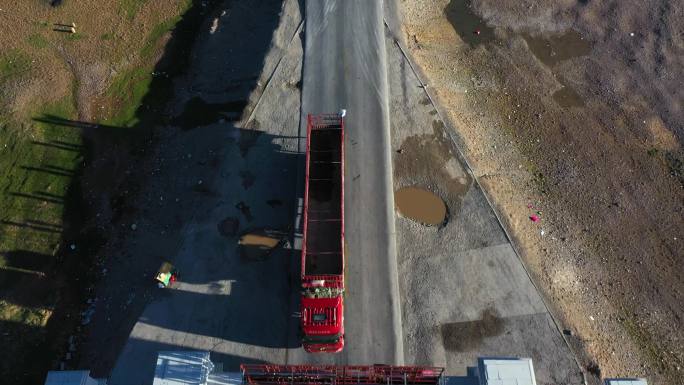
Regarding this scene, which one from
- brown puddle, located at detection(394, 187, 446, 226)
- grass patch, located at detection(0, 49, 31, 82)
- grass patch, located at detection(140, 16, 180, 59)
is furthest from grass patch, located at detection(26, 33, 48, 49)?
brown puddle, located at detection(394, 187, 446, 226)

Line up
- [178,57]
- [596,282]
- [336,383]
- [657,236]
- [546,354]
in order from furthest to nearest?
1. [178,57]
2. [657,236]
3. [596,282]
4. [546,354]
5. [336,383]

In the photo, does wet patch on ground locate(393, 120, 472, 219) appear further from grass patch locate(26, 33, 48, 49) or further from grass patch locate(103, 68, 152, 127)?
grass patch locate(26, 33, 48, 49)

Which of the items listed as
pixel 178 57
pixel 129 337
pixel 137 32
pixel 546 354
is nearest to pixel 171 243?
pixel 129 337

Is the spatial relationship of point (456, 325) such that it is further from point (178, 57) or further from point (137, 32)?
point (137, 32)

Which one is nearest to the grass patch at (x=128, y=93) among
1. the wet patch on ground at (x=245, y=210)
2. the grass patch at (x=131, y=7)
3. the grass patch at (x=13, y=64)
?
the grass patch at (x=131, y=7)

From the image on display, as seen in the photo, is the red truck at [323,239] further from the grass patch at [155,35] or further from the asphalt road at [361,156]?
the grass patch at [155,35]

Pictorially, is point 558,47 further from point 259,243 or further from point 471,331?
point 259,243
